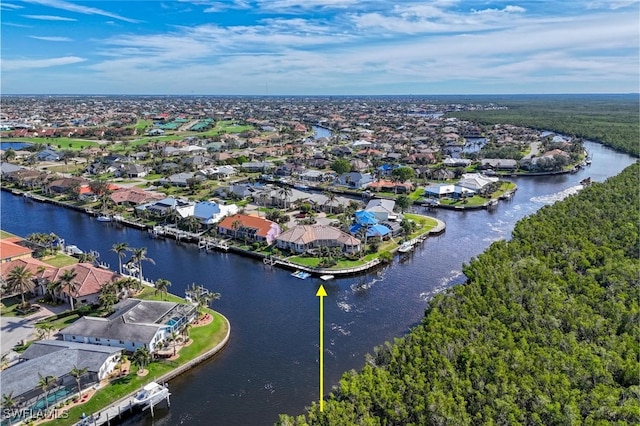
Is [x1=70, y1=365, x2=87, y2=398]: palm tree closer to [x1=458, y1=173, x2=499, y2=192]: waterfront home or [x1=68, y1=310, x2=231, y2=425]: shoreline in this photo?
[x1=68, y1=310, x2=231, y2=425]: shoreline

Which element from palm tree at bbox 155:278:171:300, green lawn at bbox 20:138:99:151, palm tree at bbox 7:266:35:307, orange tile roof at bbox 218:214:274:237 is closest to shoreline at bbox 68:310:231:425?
palm tree at bbox 155:278:171:300

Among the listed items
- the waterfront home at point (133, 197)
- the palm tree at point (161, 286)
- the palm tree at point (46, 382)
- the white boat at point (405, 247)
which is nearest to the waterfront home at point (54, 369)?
the palm tree at point (46, 382)

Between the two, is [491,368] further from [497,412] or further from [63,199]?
[63,199]

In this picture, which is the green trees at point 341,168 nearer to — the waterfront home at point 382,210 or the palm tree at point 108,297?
the waterfront home at point 382,210

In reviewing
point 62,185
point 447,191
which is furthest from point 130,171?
point 447,191

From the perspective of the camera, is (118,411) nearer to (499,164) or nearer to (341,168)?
(341,168)

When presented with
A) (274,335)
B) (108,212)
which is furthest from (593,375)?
(108,212)
